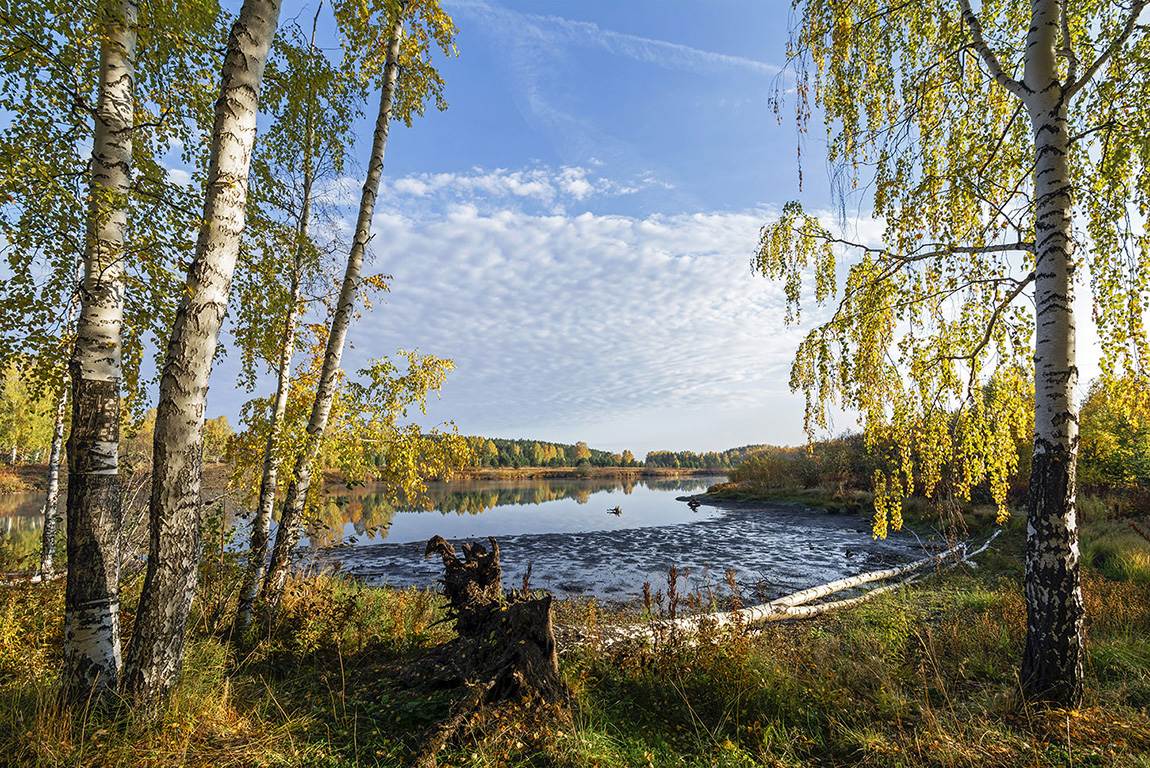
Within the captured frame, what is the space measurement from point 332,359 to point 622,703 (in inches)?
197

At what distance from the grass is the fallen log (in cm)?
18

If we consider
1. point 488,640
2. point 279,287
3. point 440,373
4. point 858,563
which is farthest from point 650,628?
point 858,563

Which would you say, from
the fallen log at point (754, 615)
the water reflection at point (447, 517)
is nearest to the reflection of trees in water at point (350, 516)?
the water reflection at point (447, 517)

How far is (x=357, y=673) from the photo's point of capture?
4.46m

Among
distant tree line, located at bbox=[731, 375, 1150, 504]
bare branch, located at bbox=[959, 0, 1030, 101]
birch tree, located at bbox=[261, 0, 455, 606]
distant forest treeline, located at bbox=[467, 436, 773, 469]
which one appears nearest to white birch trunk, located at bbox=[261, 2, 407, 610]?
birch tree, located at bbox=[261, 0, 455, 606]

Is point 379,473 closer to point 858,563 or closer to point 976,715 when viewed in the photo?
point 976,715

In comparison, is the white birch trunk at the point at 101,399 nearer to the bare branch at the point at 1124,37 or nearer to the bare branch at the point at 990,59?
the bare branch at the point at 990,59

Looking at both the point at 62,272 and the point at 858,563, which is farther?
the point at 858,563

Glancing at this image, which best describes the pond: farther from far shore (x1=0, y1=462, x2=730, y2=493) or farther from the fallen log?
far shore (x1=0, y1=462, x2=730, y2=493)

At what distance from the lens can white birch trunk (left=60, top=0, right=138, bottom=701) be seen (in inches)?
129

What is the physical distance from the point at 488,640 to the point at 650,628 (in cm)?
208

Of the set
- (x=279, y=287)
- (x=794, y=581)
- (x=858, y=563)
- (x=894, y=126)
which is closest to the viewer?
(x=894, y=126)

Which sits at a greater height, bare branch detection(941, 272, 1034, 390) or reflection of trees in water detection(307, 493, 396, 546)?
bare branch detection(941, 272, 1034, 390)

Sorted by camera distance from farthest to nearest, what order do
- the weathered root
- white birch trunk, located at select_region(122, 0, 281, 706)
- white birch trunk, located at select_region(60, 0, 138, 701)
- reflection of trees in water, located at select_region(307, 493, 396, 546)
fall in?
reflection of trees in water, located at select_region(307, 493, 396, 546), the weathered root, white birch trunk, located at select_region(60, 0, 138, 701), white birch trunk, located at select_region(122, 0, 281, 706)
